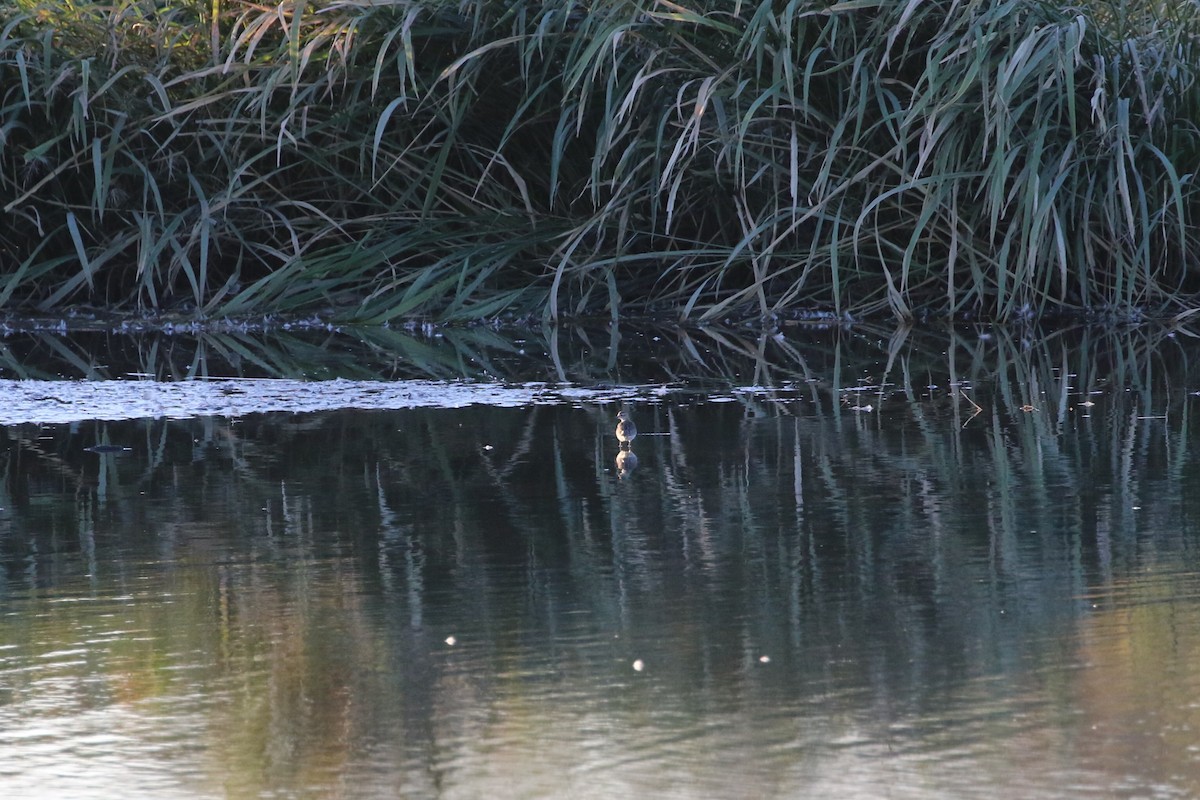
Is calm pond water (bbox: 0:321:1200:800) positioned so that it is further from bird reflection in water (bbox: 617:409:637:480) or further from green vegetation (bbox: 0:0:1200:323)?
green vegetation (bbox: 0:0:1200:323)

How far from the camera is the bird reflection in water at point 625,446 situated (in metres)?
3.84

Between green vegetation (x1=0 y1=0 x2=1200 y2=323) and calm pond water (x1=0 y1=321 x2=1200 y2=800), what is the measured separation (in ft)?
6.57

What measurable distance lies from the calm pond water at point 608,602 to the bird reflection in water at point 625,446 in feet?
0.08

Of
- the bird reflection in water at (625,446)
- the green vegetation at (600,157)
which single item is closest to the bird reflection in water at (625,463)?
the bird reflection in water at (625,446)

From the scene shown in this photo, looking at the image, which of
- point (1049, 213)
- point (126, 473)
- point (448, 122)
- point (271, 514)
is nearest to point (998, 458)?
point (271, 514)

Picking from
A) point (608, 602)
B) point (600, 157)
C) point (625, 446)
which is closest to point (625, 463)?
point (625, 446)

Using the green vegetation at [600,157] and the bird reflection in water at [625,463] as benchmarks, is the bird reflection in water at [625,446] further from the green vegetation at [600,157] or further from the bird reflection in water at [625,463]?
the green vegetation at [600,157]

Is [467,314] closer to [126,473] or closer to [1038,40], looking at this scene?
[1038,40]

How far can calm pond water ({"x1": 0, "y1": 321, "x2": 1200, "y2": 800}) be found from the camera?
2014 millimetres

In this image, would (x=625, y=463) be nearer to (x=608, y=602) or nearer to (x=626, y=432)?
(x=626, y=432)

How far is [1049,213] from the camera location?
6547mm

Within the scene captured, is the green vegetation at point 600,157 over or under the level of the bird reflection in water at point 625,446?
over

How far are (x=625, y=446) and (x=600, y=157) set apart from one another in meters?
2.84

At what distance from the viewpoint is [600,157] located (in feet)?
22.2
